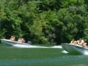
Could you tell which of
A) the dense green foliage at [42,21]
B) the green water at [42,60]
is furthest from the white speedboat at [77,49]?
the dense green foliage at [42,21]

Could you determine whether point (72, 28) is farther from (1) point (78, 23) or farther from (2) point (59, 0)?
(2) point (59, 0)

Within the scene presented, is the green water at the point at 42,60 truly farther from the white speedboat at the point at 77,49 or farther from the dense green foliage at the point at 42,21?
the dense green foliage at the point at 42,21

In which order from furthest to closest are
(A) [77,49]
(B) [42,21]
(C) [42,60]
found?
1. (B) [42,21]
2. (A) [77,49]
3. (C) [42,60]

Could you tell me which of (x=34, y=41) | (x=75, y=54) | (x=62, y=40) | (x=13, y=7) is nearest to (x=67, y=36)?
(x=62, y=40)

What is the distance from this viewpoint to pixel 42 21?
77438mm

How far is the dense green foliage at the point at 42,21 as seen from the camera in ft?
244

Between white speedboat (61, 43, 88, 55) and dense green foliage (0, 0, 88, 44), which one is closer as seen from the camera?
white speedboat (61, 43, 88, 55)

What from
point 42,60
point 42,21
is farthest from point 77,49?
point 42,21

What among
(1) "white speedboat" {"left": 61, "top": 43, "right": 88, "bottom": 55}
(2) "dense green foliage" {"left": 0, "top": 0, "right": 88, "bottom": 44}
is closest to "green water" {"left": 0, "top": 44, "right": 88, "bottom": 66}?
(1) "white speedboat" {"left": 61, "top": 43, "right": 88, "bottom": 55}

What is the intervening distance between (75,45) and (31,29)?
3384 centimetres

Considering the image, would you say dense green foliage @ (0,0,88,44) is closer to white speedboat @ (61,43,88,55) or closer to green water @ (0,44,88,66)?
white speedboat @ (61,43,88,55)

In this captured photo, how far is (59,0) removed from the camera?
81.8 meters

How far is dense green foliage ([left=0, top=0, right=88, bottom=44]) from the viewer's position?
74.2 meters

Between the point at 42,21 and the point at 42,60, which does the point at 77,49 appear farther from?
the point at 42,21
